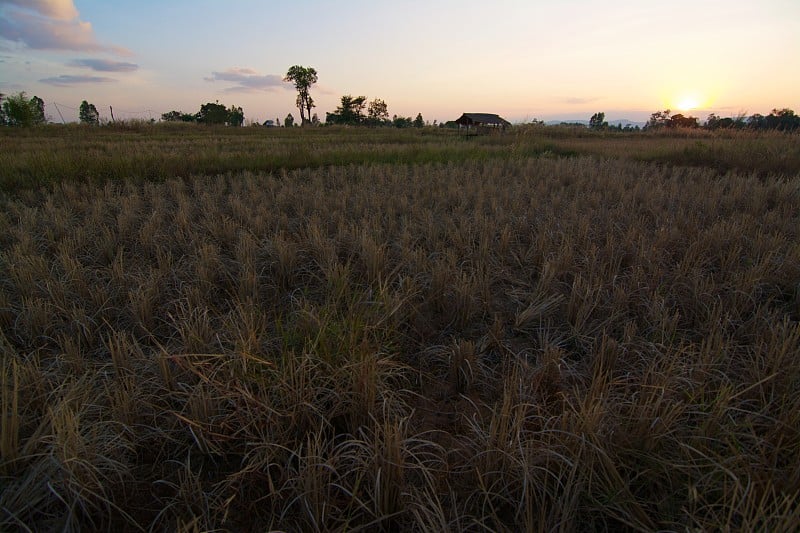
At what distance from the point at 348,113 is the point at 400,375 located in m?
61.4

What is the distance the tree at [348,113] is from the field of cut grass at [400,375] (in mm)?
57519

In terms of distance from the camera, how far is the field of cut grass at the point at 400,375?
44.8 inches

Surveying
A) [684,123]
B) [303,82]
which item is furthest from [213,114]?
[684,123]

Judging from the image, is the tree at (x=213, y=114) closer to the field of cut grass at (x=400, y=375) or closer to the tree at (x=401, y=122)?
the tree at (x=401, y=122)

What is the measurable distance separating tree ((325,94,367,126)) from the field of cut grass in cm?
5752

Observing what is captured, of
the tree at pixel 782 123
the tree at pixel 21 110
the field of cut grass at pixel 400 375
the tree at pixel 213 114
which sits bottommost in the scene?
the field of cut grass at pixel 400 375

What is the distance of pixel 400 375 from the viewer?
68.0 inches

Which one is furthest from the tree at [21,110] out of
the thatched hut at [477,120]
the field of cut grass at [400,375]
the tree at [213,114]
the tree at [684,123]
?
the tree at [684,123]

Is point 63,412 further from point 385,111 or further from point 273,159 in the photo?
point 385,111

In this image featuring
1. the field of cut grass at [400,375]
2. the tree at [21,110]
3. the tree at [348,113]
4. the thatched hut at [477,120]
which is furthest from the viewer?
the tree at [348,113]

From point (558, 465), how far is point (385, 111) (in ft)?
219

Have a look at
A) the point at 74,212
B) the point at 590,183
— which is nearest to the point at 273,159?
the point at 74,212

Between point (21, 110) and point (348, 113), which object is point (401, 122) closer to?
point (348, 113)

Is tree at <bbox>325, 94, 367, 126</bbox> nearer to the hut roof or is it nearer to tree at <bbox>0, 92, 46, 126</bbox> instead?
the hut roof
